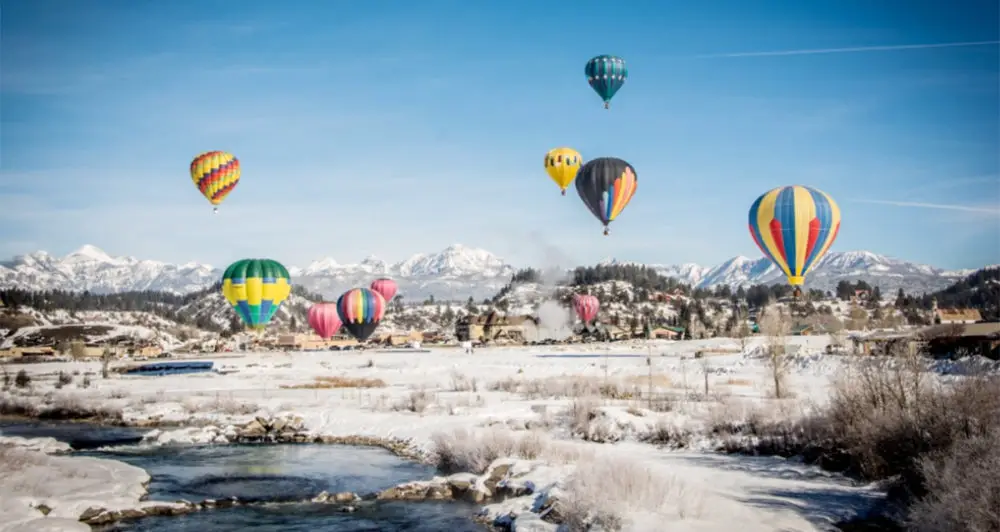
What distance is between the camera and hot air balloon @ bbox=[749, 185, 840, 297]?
158 ft

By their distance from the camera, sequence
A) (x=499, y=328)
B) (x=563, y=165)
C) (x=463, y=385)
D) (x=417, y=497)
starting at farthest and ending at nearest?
(x=499, y=328) < (x=563, y=165) < (x=463, y=385) < (x=417, y=497)

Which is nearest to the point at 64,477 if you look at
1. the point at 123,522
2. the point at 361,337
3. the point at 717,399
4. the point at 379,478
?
the point at 123,522

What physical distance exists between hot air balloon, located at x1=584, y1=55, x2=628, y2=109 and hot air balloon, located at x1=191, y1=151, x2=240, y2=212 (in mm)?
31696

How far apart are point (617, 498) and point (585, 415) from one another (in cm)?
1339

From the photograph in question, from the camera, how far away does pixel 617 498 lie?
55.4 feet

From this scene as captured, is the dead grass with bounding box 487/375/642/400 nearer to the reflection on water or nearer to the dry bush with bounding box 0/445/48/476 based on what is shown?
the reflection on water

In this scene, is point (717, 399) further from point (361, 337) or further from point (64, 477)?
point (361, 337)

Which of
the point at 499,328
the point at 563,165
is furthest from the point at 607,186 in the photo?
the point at 499,328

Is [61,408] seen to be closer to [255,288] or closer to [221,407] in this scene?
[221,407]

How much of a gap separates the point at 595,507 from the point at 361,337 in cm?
8417

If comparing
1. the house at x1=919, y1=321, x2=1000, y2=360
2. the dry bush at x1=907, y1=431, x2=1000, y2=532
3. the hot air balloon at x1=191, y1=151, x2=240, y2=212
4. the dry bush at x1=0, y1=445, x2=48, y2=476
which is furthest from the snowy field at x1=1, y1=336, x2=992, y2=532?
the hot air balloon at x1=191, y1=151, x2=240, y2=212

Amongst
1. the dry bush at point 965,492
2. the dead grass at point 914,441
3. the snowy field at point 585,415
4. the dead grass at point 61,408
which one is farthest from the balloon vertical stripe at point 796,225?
the dead grass at point 61,408

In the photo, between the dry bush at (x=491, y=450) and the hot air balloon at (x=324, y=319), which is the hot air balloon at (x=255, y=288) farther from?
the dry bush at (x=491, y=450)

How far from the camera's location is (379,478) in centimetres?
2450
